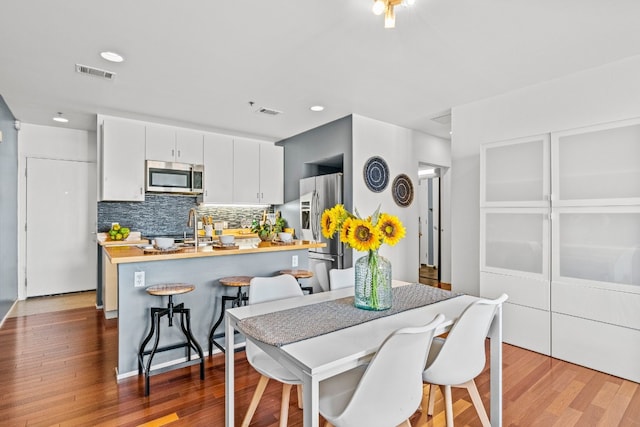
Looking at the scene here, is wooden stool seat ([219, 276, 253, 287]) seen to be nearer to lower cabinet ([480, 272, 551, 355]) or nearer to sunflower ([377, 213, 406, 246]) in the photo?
sunflower ([377, 213, 406, 246])

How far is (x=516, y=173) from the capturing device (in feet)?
10.3

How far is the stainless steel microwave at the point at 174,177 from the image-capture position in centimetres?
444

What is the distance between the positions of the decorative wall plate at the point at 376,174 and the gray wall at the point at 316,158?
0.84ft

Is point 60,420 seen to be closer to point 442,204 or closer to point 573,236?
point 573,236

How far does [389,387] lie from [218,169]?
4.35 metres

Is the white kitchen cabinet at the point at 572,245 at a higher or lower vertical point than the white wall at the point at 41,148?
lower

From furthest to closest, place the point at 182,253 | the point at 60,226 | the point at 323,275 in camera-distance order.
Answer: the point at 60,226 < the point at 323,275 < the point at 182,253

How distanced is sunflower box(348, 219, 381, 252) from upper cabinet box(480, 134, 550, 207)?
6.86 feet

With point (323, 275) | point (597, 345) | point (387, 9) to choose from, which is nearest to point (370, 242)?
point (387, 9)

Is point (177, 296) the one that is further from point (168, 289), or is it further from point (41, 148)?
point (41, 148)

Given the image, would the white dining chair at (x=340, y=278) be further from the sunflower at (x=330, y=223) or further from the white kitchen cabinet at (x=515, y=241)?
the white kitchen cabinet at (x=515, y=241)

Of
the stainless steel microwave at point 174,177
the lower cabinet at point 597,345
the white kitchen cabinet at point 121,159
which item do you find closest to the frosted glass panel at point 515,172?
the lower cabinet at point 597,345

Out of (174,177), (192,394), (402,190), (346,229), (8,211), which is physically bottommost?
(192,394)

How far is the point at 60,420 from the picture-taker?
1.99 metres
